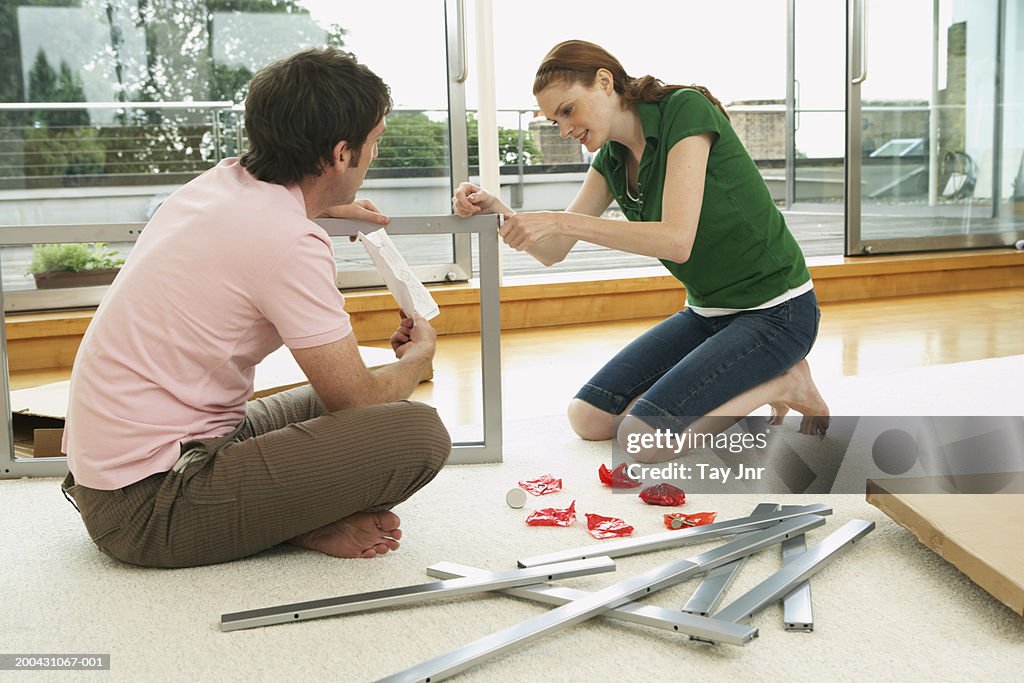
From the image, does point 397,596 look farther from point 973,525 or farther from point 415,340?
point 973,525

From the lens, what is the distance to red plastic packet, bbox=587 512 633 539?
5.58ft

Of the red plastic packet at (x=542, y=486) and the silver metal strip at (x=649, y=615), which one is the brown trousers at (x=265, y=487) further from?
the red plastic packet at (x=542, y=486)

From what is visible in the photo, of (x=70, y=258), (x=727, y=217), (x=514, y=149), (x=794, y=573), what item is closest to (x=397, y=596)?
(x=794, y=573)

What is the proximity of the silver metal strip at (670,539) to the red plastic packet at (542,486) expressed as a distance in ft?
1.01

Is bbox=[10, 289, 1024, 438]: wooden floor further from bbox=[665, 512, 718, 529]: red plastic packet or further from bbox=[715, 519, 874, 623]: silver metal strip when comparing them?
bbox=[715, 519, 874, 623]: silver metal strip

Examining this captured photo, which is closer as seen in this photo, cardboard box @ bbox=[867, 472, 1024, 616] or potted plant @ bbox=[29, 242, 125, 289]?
cardboard box @ bbox=[867, 472, 1024, 616]

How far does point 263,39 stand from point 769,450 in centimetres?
267

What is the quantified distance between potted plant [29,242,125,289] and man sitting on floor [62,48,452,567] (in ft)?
7.30

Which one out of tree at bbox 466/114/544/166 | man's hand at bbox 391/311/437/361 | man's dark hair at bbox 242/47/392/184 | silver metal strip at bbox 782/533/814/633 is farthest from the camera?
tree at bbox 466/114/544/166

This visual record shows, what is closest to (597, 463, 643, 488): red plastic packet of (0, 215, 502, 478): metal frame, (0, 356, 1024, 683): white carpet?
(0, 356, 1024, 683): white carpet

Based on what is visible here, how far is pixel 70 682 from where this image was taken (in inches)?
48.4

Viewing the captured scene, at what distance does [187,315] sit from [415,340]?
16.9 inches

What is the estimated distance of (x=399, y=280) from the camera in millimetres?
1780

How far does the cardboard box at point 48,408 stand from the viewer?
224cm
